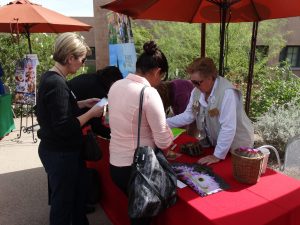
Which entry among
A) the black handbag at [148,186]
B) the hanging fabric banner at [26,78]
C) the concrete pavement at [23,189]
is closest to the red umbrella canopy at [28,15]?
the hanging fabric banner at [26,78]

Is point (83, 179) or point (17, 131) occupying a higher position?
point (83, 179)

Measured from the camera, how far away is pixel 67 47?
1.86 meters

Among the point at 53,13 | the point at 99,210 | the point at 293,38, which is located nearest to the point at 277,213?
the point at 99,210

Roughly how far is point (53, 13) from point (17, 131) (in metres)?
2.89

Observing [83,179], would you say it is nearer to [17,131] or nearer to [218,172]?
[218,172]

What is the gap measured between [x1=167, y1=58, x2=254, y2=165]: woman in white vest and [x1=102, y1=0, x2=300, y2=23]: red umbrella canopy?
92 cm

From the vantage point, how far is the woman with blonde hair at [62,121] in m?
1.82

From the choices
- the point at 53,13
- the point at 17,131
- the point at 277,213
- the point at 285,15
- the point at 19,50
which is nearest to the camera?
the point at 277,213

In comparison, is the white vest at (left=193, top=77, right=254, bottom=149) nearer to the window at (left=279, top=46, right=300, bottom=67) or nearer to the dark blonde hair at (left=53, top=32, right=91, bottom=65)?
the dark blonde hair at (left=53, top=32, right=91, bottom=65)

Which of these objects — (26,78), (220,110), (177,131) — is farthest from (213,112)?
(26,78)

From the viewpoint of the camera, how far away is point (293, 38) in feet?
54.8

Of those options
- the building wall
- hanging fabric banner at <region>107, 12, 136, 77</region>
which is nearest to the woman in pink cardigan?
hanging fabric banner at <region>107, 12, 136, 77</region>

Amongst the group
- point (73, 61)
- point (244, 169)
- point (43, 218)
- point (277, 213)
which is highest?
point (73, 61)

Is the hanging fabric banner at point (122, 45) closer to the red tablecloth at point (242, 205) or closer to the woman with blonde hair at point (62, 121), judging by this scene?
the woman with blonde hair at point (62, 121)
